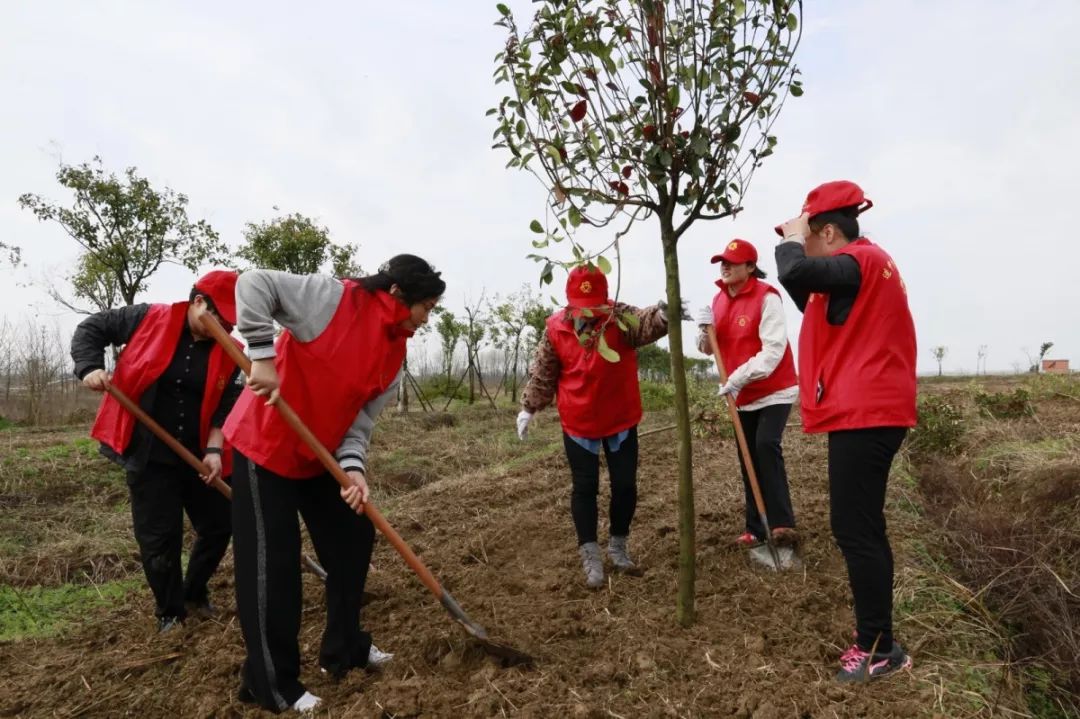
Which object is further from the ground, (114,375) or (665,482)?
(114,375)

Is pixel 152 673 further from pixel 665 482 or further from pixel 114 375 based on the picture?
pixel 665 482

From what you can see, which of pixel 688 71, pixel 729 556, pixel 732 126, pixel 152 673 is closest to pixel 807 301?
pixel 732 126

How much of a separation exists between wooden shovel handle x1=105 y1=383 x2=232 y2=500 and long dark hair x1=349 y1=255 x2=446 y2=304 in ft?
4.53

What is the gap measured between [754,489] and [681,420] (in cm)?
120

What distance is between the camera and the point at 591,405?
11.6 feet

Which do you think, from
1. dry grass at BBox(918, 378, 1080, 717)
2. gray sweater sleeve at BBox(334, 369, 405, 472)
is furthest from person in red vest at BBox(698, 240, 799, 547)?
gray sweater sleeve at BBox(334, 369, 405, 472)

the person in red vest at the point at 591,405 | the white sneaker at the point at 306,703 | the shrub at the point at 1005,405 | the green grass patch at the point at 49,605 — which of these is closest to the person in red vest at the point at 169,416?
the green grass patch at the point at 49,605

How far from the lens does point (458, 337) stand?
16.8m

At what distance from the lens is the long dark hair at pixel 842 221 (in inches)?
97.7

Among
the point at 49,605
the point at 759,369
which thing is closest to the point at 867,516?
the point at 759,369

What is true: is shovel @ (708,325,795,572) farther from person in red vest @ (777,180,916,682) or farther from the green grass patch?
the green grass patch

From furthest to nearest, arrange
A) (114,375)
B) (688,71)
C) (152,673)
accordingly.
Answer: (114,375)
(152,673)
(688,71)

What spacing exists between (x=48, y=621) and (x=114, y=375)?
1513 mm

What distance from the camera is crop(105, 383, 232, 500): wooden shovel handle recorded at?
10.4ft
